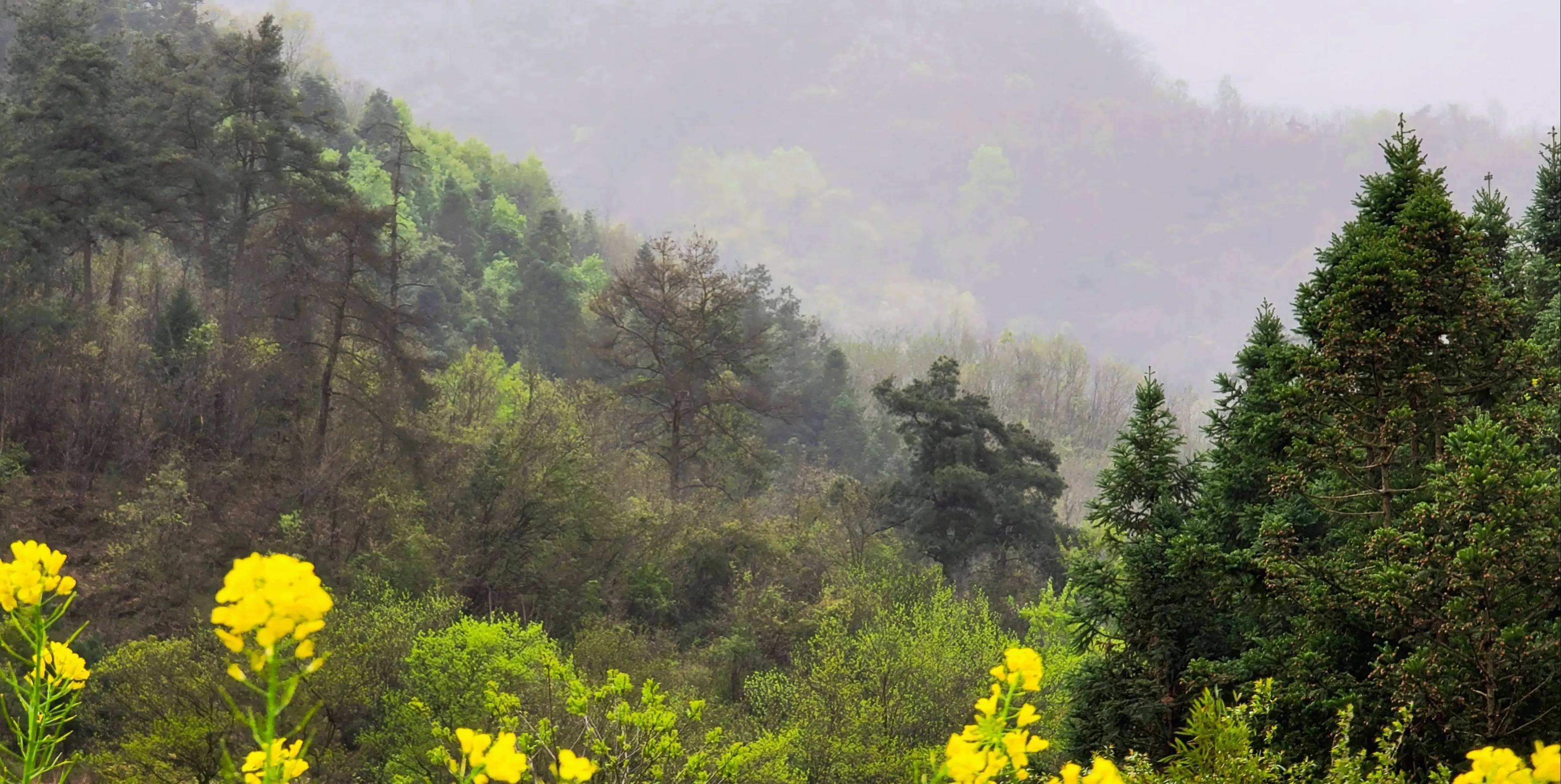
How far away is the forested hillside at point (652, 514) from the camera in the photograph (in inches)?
329

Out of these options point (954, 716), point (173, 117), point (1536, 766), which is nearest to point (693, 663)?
point (954, 716)

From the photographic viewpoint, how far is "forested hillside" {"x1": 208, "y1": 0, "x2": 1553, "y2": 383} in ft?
499

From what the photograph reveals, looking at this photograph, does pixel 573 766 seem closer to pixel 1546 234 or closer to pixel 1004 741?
pixel 1004 741

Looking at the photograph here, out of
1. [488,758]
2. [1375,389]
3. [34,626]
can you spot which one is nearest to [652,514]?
[1375,389]

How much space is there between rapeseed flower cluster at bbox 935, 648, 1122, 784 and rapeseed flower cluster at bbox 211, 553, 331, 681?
1.49 metres

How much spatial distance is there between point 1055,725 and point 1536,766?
56.3ft

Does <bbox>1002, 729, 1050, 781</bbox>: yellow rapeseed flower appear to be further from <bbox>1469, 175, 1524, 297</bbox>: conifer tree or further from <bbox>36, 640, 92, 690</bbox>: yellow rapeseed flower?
<bbox>1469, 175, 1524, 297</bbox>: conifer tree

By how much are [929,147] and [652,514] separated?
6021 inches

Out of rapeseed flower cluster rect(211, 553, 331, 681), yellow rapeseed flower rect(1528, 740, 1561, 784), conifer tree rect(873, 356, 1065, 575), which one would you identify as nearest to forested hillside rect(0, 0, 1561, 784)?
rapeseed flower cluster rect(211, 553, 331, 681)

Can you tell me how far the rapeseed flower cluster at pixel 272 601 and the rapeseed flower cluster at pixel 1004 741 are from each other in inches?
58.7

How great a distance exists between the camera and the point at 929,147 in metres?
171

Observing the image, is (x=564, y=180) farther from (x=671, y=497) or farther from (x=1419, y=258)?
(x=1419, y=258)

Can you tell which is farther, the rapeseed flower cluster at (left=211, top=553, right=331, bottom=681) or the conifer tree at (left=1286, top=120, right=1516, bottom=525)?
the conifer tree at (left=1286, top=120, right=1516, bottom=525)

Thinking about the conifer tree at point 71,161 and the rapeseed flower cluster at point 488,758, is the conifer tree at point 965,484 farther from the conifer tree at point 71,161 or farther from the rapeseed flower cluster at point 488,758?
the rapeseed flower cluster at point 488,758
